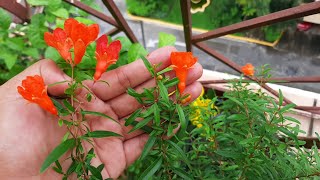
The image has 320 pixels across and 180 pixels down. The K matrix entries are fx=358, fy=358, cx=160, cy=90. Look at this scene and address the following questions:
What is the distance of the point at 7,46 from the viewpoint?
158 cm

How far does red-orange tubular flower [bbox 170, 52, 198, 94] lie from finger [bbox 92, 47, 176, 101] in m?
0.09

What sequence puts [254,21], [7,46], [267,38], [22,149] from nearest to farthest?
[22,149] → [254,21] → [7,46] → [267,38]

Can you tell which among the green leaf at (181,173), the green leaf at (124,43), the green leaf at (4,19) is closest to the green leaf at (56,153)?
the green leaf at (181,173)

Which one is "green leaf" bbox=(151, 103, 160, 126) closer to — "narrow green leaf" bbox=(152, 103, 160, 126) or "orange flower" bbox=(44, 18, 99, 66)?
"narrow green leaf" bbox=(152, 103, 160, 126)

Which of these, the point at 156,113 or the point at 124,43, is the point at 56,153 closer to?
the point at 156,113

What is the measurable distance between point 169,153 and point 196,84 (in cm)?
23

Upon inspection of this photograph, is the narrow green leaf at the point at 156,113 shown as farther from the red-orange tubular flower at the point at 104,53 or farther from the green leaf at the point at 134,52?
the green leaf at the point at 134,52

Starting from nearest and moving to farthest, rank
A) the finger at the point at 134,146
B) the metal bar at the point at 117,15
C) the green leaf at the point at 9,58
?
the finger at the point at 134,146 → the metal bar at the point at 117,15 → the green leaf at the point at 9,58

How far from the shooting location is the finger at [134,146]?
116cm

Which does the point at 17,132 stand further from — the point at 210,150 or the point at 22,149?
the point at 210,150

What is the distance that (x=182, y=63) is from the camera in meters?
0.91

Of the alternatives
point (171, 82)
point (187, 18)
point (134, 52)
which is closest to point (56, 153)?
point (171, 82)

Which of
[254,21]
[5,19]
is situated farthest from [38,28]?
[254,21]

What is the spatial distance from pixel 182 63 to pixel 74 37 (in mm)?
275
